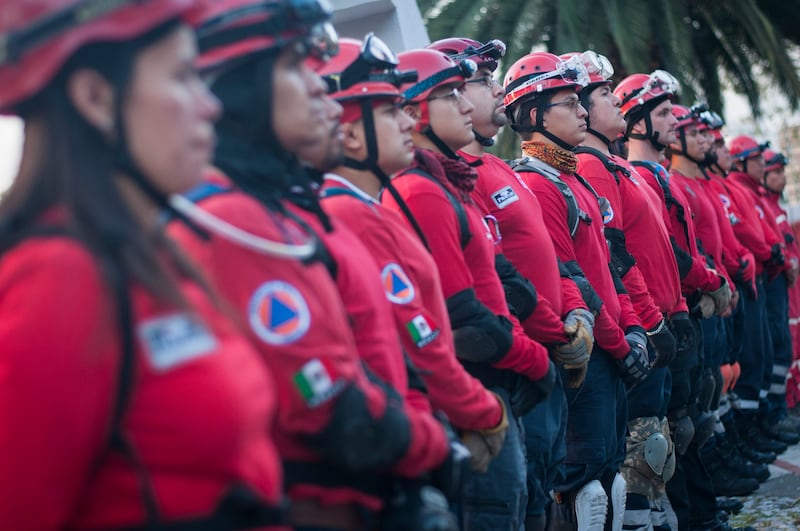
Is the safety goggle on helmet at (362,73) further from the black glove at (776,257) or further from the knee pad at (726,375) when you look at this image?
the black glove at (776,257)

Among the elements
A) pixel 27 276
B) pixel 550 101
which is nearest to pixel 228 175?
pixel 27 276

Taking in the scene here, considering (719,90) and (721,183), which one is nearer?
(721,183)

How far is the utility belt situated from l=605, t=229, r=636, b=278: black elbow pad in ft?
16.0

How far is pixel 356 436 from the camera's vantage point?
2.66 meters

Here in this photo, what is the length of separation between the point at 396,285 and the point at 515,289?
5.48 feet

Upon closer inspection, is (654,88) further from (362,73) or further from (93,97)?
(93,97)

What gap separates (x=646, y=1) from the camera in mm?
13984

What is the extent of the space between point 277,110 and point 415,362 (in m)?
1.19

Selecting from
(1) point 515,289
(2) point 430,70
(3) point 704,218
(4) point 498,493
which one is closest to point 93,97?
(4) point 498,493

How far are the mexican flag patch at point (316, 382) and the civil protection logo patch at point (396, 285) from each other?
41.7 inches

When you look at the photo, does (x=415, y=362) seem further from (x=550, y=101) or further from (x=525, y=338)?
(x=550, y=101)

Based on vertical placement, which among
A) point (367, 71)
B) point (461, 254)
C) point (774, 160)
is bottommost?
point (774, 160)

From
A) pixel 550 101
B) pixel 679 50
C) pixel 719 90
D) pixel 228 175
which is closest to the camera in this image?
pixel 228 175

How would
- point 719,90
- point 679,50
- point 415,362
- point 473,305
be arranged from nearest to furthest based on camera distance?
point 415,362, point 473,305, point 679,50, point 719,90
